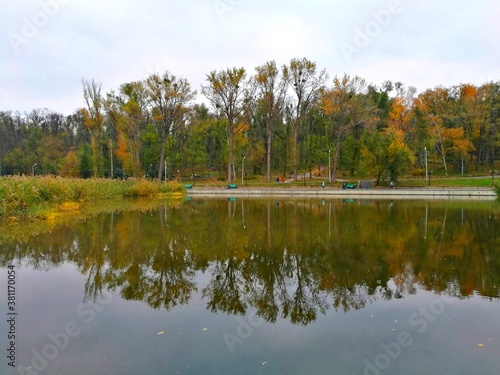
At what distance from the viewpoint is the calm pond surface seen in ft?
15.3

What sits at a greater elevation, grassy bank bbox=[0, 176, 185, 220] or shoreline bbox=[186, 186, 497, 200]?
grassy bank bbox=[0, 176, 185, 220]

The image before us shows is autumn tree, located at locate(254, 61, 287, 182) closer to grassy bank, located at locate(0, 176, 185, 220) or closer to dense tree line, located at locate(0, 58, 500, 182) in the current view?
dense tree line, located at locate(0, 58, 500, 182)

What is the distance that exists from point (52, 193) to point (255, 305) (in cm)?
1929

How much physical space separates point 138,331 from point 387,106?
60530 mm

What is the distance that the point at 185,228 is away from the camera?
50.8 feet

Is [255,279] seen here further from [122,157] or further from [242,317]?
[122,157]

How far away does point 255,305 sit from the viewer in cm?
656

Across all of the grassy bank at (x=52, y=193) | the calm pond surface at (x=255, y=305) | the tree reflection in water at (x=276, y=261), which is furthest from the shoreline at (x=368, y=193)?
the calm pond surface at (x=255, y=305)

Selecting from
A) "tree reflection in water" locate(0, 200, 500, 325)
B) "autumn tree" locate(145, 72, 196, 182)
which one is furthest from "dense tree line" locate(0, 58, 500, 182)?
"tree reflection in water" locate(0, 200, 500, 325)

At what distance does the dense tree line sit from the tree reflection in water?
3166cm

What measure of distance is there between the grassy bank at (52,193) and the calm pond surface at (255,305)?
17.7ft

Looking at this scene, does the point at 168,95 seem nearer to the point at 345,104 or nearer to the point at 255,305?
the point at 345,104

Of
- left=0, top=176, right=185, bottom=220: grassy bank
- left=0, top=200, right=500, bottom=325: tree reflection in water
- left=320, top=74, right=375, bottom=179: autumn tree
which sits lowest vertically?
left=0, top=200, right=500, bottom=325: tree reflection in water

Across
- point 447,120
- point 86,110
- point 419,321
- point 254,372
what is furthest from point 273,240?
point 447,120
